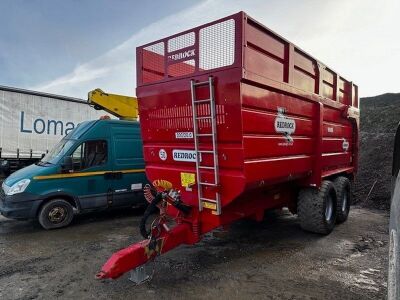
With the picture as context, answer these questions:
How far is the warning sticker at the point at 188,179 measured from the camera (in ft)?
14.4

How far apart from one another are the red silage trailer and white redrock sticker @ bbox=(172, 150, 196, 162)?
1cm

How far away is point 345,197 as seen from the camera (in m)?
7.19

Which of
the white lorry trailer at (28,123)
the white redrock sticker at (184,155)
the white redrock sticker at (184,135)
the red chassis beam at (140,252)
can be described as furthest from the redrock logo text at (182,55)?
the white lorry trailer at (28,123)

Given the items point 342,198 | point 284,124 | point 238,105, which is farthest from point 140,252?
point 342,198

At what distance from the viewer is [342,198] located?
6766 mm

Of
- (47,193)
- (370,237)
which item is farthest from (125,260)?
(370,237)

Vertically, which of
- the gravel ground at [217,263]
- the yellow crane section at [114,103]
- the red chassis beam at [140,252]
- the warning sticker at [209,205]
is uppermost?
the yellow crane section at [114,103]

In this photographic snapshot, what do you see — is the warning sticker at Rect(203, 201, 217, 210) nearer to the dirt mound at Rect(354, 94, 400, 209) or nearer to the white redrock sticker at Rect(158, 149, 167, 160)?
the white redrock sticker at Rect(158, 149, 167, 160)

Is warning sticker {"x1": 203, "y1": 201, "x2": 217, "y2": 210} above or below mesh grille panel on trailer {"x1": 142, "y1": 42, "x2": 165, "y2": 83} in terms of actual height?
below

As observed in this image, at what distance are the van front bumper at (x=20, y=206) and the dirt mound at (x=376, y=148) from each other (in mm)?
7967

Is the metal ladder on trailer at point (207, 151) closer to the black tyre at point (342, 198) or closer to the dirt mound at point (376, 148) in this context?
the black tyre at point (342, 198)

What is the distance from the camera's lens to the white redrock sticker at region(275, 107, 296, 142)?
460cm

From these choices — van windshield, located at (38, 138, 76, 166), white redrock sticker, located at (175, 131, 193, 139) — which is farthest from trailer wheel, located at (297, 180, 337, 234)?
van windshield, located at (38, 138, 76, 166)

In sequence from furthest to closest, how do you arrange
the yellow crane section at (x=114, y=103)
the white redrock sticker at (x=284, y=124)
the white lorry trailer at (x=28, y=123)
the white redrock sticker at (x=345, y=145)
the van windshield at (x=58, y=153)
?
the white lorry trailer at (x=28, y=123), the yellow crane section at (x=114, y=103), the white redrock sticker at (x=345, y=145), the van windshield at (x=58, y=153), the white redrock sticker at (x=284, y=124)
